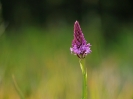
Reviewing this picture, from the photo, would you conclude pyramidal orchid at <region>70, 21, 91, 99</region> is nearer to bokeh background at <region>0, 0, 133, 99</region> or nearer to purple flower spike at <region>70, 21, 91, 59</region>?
purple flower spike at <region>70, 21, 91, 59</region>

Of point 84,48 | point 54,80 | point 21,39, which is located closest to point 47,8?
point 21,39

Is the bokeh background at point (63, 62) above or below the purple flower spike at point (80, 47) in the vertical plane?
above

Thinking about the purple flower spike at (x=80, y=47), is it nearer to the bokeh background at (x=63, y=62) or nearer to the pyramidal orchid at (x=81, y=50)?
the pyramidal orchid at (x=81, y=50)

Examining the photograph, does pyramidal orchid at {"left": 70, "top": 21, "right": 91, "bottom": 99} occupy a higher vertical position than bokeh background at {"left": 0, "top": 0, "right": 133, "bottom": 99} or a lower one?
lower

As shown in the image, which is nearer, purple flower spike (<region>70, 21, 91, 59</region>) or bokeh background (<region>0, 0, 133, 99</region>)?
purple flower spike (<region>70, 21, 91, 59</region>)

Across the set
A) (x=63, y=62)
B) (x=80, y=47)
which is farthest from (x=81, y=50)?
(x=63, y=62)

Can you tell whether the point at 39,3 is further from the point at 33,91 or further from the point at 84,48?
the point at 84,48

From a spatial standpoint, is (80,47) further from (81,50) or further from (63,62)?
(63,62)

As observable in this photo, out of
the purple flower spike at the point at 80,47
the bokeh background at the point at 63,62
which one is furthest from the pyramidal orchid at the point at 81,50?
the bokeh background at the point at 63,62

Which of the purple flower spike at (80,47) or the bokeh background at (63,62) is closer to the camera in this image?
the purple flower spike at (80,47)

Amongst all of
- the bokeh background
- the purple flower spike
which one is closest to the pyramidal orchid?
the purple flower spike

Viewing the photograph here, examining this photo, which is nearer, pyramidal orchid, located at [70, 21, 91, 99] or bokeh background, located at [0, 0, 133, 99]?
pyramidal orchid, located at [70, 21, 91, 99]
